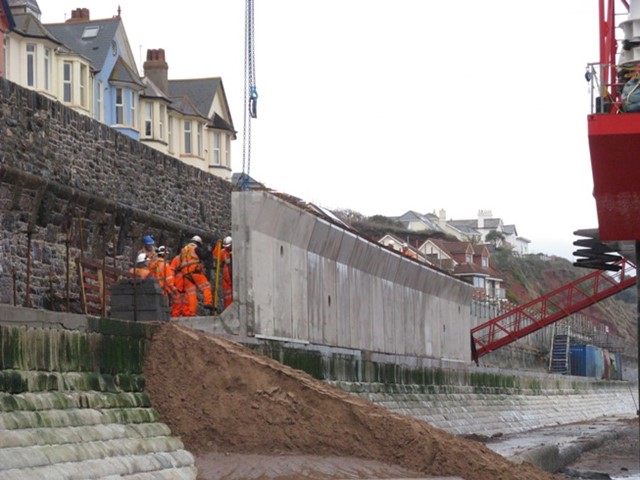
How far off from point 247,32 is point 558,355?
177ft

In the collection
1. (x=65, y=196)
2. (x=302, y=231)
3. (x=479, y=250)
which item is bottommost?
(x=302, y=231)

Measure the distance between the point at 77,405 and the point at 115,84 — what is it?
4702 cm

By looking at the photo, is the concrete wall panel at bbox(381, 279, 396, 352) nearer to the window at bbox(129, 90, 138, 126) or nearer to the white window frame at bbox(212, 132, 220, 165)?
the window at bbox(129, 90, 138, 126)

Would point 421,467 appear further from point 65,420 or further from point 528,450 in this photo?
point 528,450

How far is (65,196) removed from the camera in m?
25.7

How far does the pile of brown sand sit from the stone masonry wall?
452 centimetres

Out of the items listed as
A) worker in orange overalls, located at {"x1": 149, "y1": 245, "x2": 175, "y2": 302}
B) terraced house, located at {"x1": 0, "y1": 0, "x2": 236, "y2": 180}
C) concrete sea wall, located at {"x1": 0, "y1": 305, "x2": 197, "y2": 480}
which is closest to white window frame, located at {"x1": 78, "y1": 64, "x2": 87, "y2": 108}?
terraced house, located at {"x1": 0, "y1": 0, "x2": 236, "y2": 180}

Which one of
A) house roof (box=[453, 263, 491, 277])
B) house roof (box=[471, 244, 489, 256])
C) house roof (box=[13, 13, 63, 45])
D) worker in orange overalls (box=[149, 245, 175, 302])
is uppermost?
house roof (box=[13, 13, 63, 45])

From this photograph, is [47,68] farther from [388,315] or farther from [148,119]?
[388,315]

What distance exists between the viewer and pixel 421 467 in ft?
51.3

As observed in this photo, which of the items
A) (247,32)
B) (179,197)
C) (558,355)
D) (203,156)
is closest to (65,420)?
(179,197)

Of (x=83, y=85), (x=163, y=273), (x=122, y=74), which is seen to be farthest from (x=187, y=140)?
(x=163, y=273)

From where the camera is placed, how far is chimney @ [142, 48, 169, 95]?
63.8 metres

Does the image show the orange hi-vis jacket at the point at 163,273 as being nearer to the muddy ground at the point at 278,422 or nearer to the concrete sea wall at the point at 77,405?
the muddy ground at the point at 278,422
